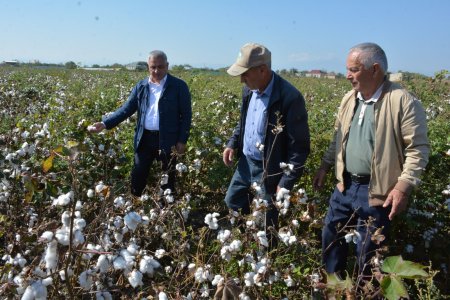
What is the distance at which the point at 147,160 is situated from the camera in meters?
3.83

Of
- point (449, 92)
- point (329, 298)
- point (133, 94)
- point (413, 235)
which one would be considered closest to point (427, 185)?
point (413, 235)

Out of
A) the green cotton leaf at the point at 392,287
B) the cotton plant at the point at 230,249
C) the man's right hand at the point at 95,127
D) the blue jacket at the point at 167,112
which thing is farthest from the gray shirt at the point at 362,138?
the man's right hand at the point at 95,127

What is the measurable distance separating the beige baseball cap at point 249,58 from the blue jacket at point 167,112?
3.78 feet

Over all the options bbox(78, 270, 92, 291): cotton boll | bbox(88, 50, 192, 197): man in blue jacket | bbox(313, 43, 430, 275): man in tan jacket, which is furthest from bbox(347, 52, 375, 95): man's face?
bbox(88, 50, 192, 197): man in blue jacket

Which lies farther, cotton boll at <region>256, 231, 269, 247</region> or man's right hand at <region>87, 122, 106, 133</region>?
man's right hand at <region>87, 122, 106, 133</region>

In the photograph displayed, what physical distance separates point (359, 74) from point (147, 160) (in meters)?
2.17

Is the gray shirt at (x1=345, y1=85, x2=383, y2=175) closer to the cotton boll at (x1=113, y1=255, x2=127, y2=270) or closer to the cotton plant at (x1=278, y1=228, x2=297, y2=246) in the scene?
the cotton plant at (x1=278, y1=228, x2=297, y2=246)

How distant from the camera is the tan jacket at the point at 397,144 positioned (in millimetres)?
2137

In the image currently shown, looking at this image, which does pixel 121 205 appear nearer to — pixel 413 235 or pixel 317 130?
pixel 413 235

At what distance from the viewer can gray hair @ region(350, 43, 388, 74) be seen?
218 centimetres

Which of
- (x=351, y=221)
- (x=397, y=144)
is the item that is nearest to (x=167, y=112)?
(x=351, y=221)

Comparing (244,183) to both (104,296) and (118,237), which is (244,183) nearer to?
(118,237)

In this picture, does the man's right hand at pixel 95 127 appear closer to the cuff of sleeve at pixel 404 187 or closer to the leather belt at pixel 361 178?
the leather belt at pixel 361 178

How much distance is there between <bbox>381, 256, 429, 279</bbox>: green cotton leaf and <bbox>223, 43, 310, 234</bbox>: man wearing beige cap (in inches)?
48.8
